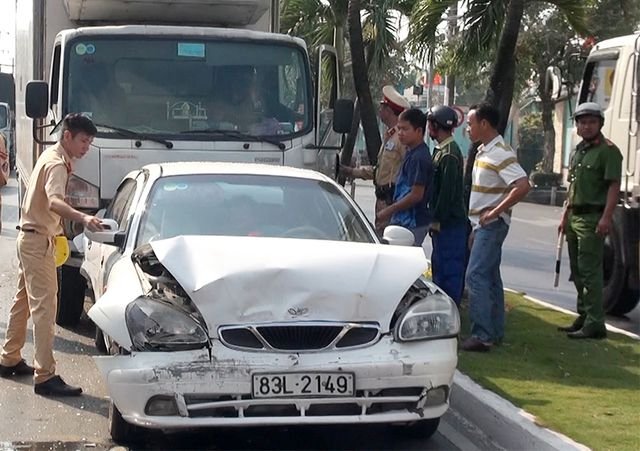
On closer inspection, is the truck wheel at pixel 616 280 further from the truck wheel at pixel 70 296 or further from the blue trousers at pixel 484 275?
the truck wheel at pixel 70 296

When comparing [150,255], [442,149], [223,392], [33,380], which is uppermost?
[442,149]

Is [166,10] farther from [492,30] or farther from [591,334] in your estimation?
[591,334]

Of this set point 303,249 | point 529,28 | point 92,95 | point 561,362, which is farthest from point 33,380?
point 529,28

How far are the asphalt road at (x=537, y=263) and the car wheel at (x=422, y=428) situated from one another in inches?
192

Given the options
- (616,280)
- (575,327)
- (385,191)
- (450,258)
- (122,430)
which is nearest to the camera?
(122,430)

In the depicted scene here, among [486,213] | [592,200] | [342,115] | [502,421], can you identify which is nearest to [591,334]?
[592,200]

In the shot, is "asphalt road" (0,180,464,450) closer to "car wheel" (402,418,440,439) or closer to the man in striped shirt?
"car wheel" (402,418,440,439)

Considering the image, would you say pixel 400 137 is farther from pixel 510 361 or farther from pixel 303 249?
pixel 303 249

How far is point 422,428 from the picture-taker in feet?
20.8

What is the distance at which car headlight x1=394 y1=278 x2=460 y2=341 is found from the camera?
588 centimetres

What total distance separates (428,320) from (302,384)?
822mm

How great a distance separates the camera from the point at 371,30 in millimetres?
21750

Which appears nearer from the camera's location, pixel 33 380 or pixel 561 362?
pixel 33 380

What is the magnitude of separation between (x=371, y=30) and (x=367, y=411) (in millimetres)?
16736
